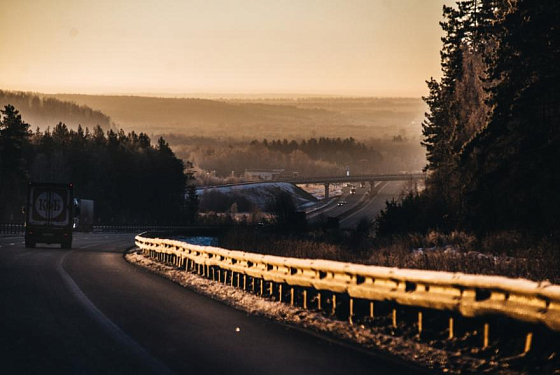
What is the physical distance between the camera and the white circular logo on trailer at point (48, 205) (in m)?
43.8

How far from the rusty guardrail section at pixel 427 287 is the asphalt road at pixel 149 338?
1114mm

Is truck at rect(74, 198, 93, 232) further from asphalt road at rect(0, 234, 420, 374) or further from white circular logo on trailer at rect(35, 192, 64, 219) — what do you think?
asphalt road at rect(0, 234, 420, 374)

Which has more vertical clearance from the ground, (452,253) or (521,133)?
(521,133)

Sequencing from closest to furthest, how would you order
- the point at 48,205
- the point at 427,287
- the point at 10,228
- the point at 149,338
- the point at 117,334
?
the point at 427,287, the point at 149,338, the point at 117,334, the point at 48,205, the point at 10,228

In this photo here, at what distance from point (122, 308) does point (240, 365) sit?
6612mm

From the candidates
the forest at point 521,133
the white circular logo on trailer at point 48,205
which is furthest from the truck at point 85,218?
the forest at point 521,133

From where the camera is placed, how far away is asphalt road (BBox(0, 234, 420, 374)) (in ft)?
33.9

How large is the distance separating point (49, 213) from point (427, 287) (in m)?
34.7

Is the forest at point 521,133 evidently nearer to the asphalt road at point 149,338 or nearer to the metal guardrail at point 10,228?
the asphalt road at point 149,338

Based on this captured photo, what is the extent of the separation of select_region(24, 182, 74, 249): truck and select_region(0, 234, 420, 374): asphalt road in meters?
23.2

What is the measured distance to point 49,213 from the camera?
4428 cm

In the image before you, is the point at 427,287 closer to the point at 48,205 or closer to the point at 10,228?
the point at 48,205

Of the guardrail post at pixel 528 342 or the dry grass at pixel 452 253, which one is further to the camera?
the dry grass at pixel 452 253

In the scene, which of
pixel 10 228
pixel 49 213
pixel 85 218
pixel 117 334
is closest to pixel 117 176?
pixel 85 218
